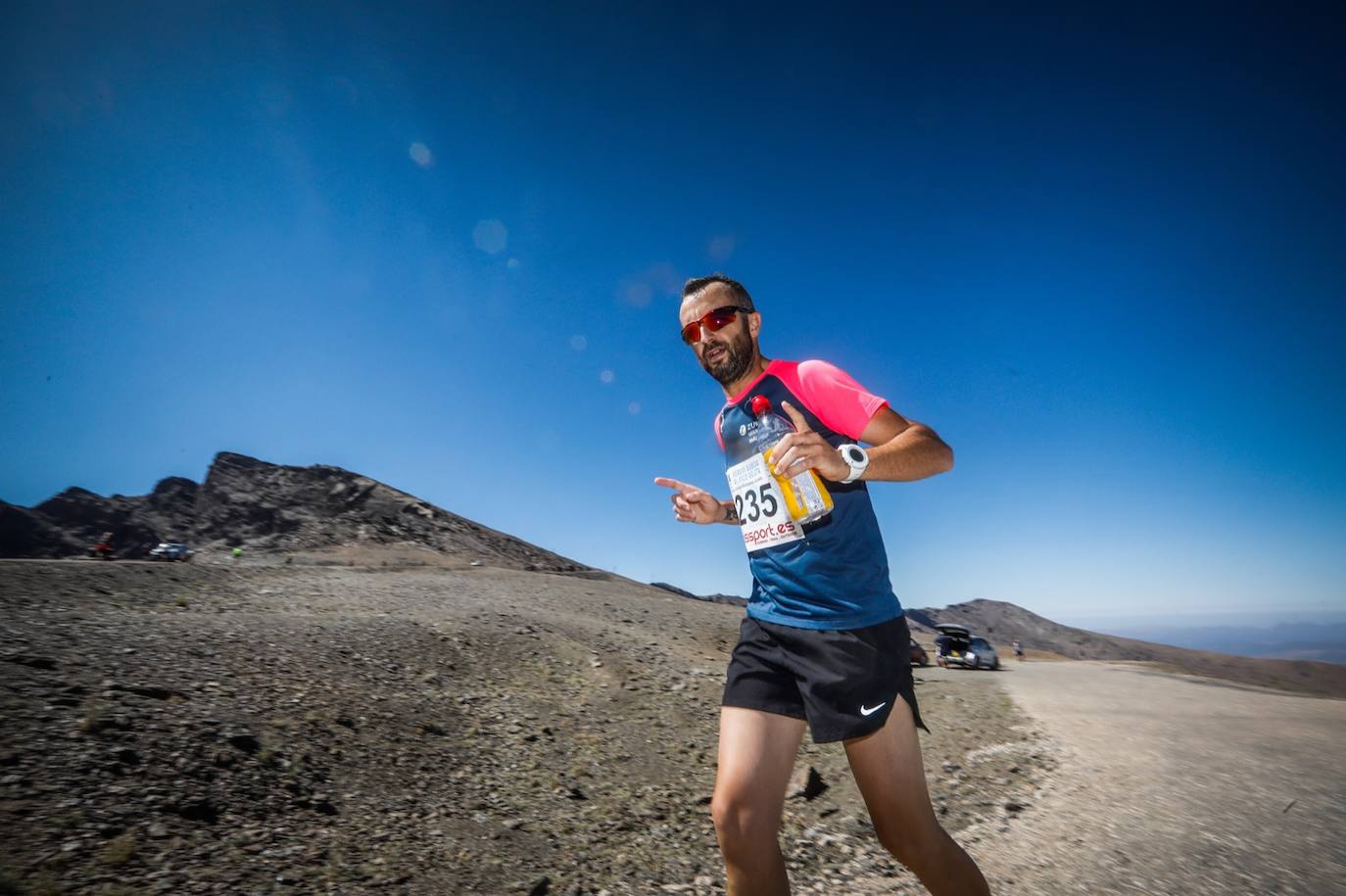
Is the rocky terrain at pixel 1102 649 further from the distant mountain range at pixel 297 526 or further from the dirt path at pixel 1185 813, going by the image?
the dirt path at pixel 1185 813

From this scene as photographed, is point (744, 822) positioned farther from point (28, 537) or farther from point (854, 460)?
point (28, 537)

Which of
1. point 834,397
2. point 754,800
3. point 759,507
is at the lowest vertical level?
point 754,800

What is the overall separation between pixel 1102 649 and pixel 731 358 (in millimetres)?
57333

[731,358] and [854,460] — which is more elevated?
[731,358]

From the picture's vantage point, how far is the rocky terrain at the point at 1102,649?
21.0 meters

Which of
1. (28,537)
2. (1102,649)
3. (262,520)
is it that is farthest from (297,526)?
(1102,649)

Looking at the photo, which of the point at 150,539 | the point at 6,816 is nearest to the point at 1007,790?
the point at 6,816

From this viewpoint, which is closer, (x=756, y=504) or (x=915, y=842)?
(x=915, y=842)

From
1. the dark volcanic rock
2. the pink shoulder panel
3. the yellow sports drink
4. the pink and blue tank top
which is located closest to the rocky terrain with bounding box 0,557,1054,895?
the pink and blue tank top

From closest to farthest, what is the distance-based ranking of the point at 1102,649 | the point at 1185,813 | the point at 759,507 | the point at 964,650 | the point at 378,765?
the point at 759,507 → the point at 378,765 → the point at 1185,813 → the point at 964,650 → the point at 1102,649

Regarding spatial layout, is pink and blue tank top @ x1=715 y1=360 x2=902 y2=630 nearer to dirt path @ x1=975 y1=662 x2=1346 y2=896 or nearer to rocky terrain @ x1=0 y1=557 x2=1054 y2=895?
rocky terrain @ x1=0 y1=557 x2=1054 y2=895

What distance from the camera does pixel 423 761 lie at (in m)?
3.72

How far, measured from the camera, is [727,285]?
270 centimetres

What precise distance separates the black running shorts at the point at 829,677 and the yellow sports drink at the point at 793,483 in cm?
45
